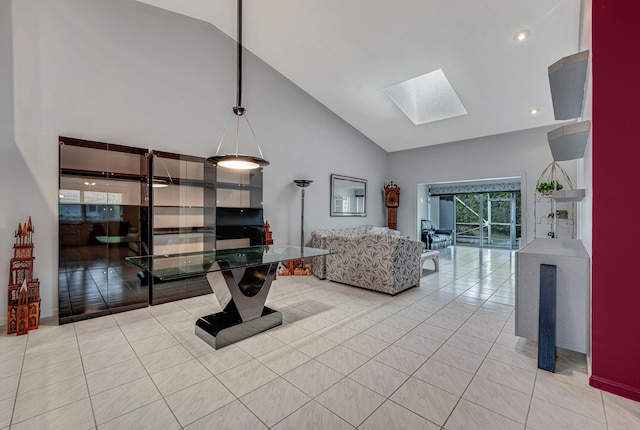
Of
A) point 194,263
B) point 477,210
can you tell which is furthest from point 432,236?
point 194,263

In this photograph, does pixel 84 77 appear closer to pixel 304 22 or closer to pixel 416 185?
pixel 304 22

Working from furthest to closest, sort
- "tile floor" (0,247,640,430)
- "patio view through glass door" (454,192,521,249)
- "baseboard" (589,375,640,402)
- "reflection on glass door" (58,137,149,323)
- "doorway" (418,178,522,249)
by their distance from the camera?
"patio view through glass door" (454,192,521,249), "doorway" (418,178,522,249), "reflection on glass door" (58,137,149,323), "baseboard" (589,375,640,402), "tile floor" (0,247,640,430)

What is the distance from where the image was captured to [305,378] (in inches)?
78.4

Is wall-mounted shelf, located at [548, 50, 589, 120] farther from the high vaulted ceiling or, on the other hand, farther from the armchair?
the armchair

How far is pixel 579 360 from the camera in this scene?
224 cm

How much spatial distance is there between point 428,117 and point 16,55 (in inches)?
258

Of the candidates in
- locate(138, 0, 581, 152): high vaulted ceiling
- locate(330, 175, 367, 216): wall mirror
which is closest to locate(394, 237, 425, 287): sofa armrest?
locate(330, 175, 367, 216): wall mirror

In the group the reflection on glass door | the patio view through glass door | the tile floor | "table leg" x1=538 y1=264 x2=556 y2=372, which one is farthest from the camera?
the patio view through glass door

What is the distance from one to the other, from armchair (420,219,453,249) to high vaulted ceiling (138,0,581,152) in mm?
3567

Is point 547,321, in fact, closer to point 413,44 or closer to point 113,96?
point 413,44

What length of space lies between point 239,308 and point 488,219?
9770mm

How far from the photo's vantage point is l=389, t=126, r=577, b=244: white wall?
5980mm

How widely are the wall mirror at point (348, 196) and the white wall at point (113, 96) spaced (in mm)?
1360

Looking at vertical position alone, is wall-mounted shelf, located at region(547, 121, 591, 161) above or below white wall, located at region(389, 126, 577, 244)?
below
